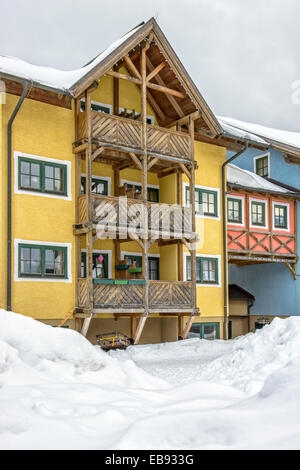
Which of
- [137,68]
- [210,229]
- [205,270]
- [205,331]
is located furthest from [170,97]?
[205,331]

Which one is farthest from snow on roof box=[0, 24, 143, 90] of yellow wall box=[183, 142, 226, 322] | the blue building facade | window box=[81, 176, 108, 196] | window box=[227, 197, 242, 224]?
the blue building facade

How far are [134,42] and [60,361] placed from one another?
13410 millimetres

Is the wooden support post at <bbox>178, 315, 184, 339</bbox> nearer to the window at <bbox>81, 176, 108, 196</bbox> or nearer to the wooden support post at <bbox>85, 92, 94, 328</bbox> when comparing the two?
the wooden support post at <bbox>85, 92, 94, 328</bbox>

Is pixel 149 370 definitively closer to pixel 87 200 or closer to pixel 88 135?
pixel 87 200

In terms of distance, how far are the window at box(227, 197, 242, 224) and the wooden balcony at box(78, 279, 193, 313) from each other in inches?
221

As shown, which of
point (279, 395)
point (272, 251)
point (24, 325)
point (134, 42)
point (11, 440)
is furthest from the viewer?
point (272, 251)

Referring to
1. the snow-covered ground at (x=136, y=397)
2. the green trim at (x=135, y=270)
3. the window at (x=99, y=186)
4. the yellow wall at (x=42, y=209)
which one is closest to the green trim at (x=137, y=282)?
the green trim at (x=135, y=270)

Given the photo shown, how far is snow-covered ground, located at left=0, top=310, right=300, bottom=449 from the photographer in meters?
6.02

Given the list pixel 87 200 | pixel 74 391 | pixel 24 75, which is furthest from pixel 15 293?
pixel 74 391

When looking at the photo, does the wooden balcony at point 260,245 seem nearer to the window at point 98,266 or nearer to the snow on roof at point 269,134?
the snow on roof at point 269,134

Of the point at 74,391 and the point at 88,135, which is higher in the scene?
the point at 88,135

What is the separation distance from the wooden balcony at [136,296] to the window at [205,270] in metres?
1.80

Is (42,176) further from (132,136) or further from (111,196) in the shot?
(132,136)
